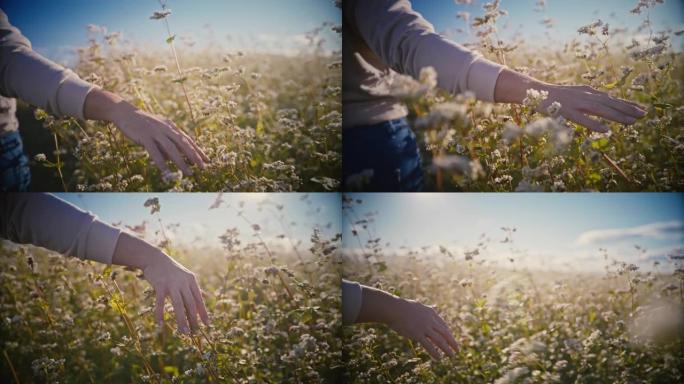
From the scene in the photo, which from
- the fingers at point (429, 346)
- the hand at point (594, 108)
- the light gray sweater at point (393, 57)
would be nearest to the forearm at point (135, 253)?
the light gray sweater at point (393, 57)

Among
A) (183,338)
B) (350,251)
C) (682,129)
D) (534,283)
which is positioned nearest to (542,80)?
(682,129)

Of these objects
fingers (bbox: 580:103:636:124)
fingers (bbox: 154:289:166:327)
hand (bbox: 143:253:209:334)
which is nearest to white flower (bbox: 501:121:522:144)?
fingers (bbox: 580:103:636:124)

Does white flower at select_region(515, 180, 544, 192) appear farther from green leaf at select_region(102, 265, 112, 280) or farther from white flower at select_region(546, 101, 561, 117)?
green leaf at select_region(102, 265, 112, 280)

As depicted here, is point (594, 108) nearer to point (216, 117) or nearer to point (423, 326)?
point (423, 326)

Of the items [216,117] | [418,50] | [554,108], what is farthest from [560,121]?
[216,117]

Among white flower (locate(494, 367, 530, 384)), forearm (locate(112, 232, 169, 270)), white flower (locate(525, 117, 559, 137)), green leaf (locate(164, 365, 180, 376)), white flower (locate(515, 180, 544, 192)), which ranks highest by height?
white flower (locate(525, 117, 559, 137))

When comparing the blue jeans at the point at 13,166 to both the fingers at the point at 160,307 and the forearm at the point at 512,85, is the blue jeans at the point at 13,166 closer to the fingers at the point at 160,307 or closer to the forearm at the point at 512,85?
the fingers at the point at 160,307

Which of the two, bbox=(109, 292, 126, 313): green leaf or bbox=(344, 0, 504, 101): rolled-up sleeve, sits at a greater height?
bbox=(344, 0, 504, 101): rolled-up sleeve

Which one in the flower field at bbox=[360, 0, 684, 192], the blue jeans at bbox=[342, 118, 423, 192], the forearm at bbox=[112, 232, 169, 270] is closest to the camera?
the flower field at bbox=[360, 0, 684, 192]

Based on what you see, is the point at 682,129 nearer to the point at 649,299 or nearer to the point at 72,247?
the point at 649,299
